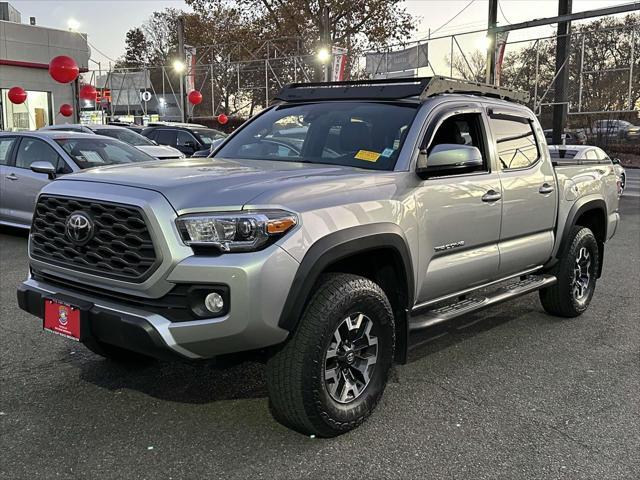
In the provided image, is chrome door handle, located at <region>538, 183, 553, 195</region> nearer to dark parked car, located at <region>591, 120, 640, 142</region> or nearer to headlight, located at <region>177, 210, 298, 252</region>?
headlight, located at <region>177, 210, 298, 252</region>

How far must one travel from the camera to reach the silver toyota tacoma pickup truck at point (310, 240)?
291 centimetres

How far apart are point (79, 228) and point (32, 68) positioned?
98.0 feet

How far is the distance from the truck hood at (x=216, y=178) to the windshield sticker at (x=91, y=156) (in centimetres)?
546

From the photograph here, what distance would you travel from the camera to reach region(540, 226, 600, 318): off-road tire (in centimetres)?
545

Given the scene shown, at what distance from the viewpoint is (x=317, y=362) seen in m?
3.12

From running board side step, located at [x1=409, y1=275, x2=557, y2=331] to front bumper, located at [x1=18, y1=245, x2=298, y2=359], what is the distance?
3.86 ft

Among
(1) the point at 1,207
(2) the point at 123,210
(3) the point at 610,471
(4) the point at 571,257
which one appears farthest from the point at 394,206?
(1) the point at 1,207

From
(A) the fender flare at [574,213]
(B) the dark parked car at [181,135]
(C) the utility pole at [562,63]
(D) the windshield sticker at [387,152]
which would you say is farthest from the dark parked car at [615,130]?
(D) the windshield sticker at [387,152]

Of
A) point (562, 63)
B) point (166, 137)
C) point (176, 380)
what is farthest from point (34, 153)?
point (562, 63)

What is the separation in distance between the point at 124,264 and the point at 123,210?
0.26 meters

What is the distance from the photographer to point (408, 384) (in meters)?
4.09

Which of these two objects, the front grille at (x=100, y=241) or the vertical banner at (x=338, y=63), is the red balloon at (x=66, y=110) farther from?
the front grille at (x=100, y=241)

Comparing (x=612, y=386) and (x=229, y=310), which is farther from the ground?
(x=229, y=310)

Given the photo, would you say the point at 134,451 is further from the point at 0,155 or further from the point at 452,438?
the point at 0,155
